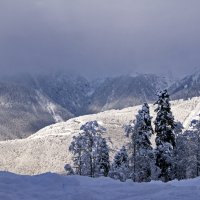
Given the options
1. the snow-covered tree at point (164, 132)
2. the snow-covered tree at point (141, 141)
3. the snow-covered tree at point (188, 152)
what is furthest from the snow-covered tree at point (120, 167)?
the snow-covered tree at point (188, 152)

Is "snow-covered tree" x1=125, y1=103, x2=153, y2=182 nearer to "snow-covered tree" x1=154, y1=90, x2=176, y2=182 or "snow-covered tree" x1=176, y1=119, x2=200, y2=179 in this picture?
"snow-covered tree" x1=154, y1=90, x2=176, y2=182

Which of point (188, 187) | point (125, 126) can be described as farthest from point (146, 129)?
point (188, 187)

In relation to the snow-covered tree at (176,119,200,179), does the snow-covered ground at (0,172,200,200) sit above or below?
below

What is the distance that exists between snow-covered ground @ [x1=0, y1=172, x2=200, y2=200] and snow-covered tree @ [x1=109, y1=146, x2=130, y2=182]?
117 ft

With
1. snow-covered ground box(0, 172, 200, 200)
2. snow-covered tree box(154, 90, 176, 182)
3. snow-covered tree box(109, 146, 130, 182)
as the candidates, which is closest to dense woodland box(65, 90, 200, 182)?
snow-covered tree box(154, 90, 176, 182)

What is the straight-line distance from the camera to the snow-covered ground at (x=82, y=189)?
2291 cm

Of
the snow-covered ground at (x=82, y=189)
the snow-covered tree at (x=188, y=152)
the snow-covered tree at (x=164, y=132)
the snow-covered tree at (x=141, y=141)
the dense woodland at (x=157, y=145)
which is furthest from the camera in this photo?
the snow-covered tree at (x=188, y=152)

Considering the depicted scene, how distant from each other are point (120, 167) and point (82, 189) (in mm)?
44897

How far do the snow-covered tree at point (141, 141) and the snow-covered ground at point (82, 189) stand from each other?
1147 inches

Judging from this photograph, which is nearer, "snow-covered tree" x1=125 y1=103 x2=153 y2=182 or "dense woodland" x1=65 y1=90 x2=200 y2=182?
"dense woodland" x1=65 y1=90 x2=200 y2=182

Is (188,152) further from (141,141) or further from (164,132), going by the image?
(141,141)

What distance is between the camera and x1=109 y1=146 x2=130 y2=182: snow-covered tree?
213 feet

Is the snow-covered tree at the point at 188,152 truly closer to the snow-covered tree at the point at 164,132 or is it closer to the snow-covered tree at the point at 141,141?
the snow-covered tree at the point at 164,132

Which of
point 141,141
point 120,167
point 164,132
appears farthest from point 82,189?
point 120,167
